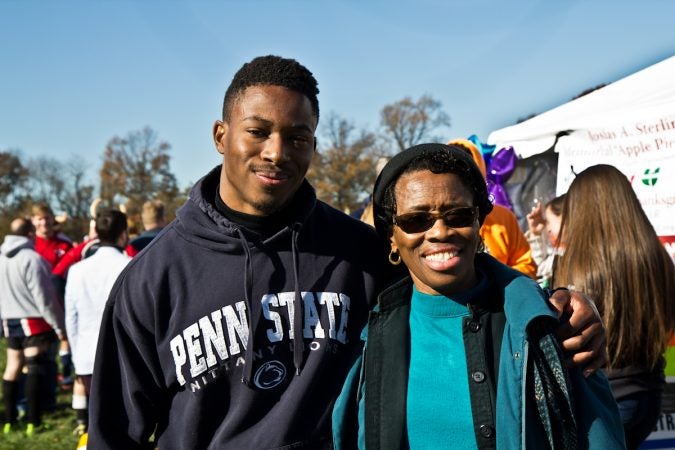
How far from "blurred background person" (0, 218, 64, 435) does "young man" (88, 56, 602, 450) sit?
5.89m

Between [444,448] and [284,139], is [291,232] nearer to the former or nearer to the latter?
[284,139]

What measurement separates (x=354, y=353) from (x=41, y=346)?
6.52 metres

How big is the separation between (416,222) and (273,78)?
2.09 ft

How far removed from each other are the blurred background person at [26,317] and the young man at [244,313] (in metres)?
5.89

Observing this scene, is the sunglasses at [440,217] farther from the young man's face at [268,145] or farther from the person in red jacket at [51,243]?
the person in red jacket at [51,243]

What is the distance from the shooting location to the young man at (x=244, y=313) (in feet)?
6.61

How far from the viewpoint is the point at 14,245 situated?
758cm

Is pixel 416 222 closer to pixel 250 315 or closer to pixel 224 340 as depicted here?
pixel 250 315

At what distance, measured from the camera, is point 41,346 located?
758 centimetres

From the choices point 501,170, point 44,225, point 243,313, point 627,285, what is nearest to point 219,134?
point 243,313

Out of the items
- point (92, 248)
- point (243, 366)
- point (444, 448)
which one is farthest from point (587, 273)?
point (92, 248)

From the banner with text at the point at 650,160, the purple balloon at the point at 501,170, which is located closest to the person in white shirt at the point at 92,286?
the purple balloon at the point at 501,170

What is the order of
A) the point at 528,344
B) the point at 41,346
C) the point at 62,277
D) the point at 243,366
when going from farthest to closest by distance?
the point at 62,277 < the point at 41,346 < the point at 243,366 < the point at 528,344

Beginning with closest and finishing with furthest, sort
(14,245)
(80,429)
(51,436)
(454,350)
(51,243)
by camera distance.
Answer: (454,350)
(80,429)
(51,436)
(14,245)
(51,243)
